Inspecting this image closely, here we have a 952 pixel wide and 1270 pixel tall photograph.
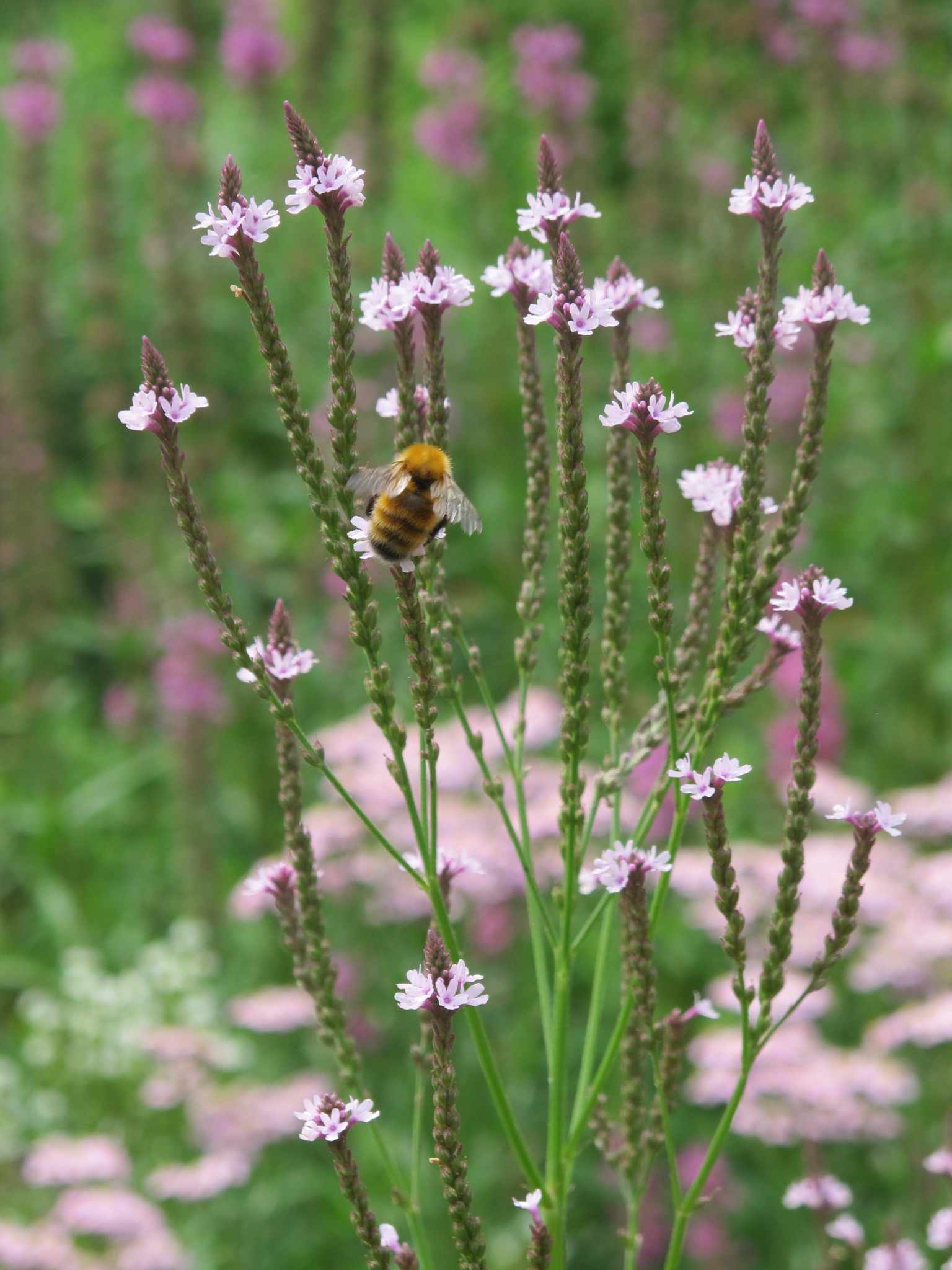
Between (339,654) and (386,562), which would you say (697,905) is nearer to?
(339,654)

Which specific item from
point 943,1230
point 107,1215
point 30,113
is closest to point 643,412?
point 943,1230

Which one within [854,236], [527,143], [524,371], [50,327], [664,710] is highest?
[527,143]

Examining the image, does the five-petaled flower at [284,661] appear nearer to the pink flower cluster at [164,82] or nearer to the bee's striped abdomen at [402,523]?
the bee's striped abdomen at [402,523]

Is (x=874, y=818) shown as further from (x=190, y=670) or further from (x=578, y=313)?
(x=190, y=670)

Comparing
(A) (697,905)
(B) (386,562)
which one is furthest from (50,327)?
(B) (386,562)

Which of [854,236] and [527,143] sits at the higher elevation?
[527,143]

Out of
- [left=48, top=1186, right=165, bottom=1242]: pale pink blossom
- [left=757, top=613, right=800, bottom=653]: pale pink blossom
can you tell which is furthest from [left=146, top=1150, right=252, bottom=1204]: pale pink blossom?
[left=757, top=613, right=800, bottom=653]: pale pink blossom

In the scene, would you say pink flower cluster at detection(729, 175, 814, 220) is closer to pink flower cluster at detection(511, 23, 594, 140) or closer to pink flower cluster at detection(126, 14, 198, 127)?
pink flower cluster at detection(511, 23, 594, 140)
